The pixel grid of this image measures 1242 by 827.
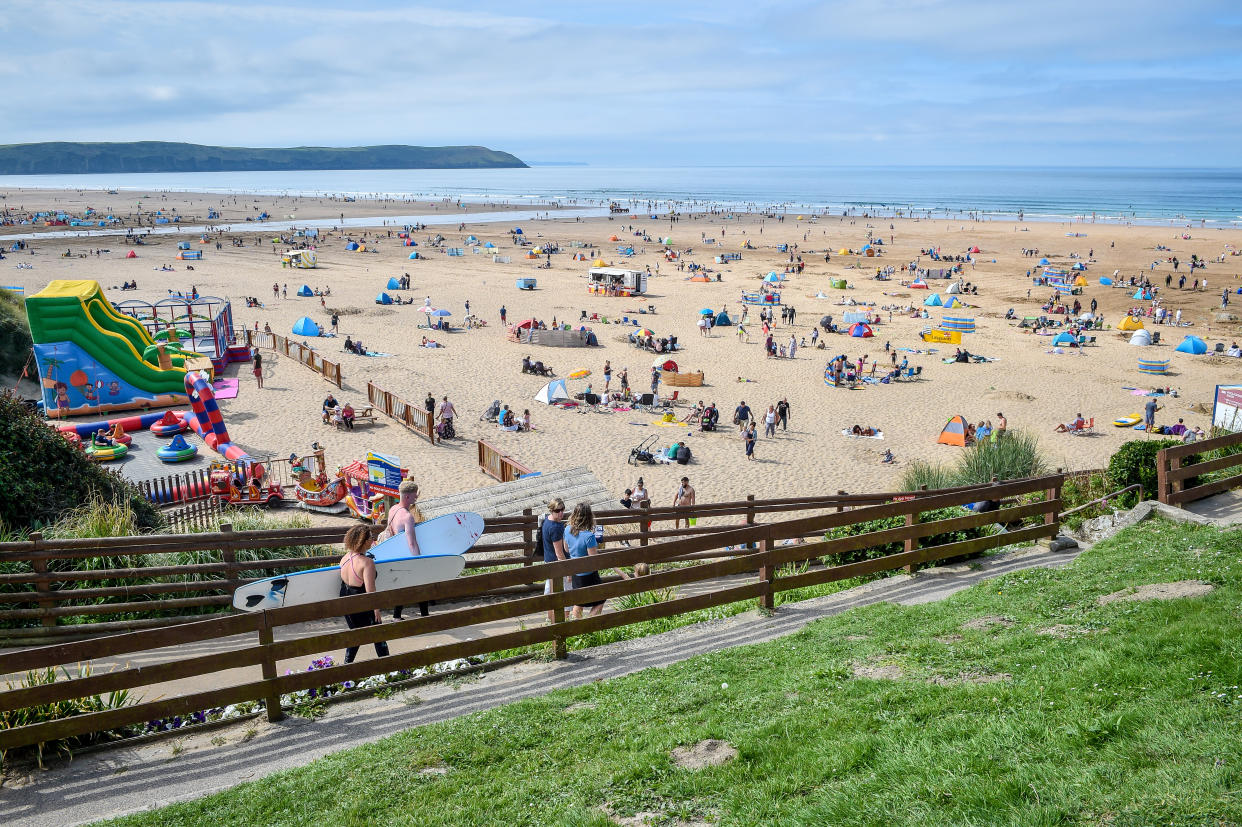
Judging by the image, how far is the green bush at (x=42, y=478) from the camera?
1012cm

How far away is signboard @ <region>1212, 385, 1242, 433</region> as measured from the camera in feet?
60.2

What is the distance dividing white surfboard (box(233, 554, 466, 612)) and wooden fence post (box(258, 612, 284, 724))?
1.01m

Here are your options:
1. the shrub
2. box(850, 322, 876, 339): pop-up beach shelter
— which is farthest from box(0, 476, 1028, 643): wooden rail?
box(850, 322, 876, 339): pop-up beach shelter

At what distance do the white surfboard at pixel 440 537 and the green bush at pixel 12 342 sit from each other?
75.2 ft

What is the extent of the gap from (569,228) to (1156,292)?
62.7 m

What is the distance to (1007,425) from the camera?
972 inches

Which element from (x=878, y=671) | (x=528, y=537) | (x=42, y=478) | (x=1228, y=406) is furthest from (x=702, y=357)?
(x=878, y=671)

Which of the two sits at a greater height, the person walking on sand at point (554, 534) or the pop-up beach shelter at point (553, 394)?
the person walking on sand at point (554, 534)

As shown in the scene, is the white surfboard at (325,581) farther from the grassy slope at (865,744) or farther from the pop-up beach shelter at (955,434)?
the pop-up beach shelter at (955,434)

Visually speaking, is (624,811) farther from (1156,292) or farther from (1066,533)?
(1156,292)

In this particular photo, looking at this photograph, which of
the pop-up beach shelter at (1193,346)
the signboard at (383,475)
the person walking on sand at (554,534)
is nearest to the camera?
the person walking on sand at (554,534)

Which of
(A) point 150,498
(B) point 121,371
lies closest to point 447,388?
(B) point 121,371

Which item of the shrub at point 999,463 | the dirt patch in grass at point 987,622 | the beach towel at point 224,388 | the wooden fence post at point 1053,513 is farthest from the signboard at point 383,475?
the dirt patch in grass at point 987,622

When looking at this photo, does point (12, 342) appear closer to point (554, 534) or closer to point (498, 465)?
point (498, 465)
